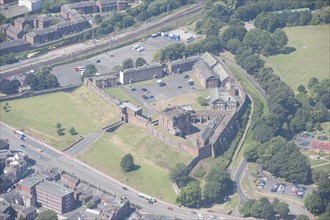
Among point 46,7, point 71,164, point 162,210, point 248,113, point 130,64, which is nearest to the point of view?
point 162,210

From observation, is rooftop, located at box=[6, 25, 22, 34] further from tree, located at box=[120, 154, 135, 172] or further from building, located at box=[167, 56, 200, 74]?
tree, located at box=[120, 154, 135, 172]

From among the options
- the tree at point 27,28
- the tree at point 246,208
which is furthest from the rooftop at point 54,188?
the tree at point 27,28

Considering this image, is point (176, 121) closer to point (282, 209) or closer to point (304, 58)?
point (282, 209)

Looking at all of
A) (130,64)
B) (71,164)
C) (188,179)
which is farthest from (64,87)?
(188,179)

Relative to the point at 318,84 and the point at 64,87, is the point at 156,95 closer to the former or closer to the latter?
the point at 64,87

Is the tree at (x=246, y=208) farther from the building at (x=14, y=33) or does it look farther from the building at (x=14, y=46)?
the building at (x=14, y=33)

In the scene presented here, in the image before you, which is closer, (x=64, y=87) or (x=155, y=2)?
(x=64, y=87)
